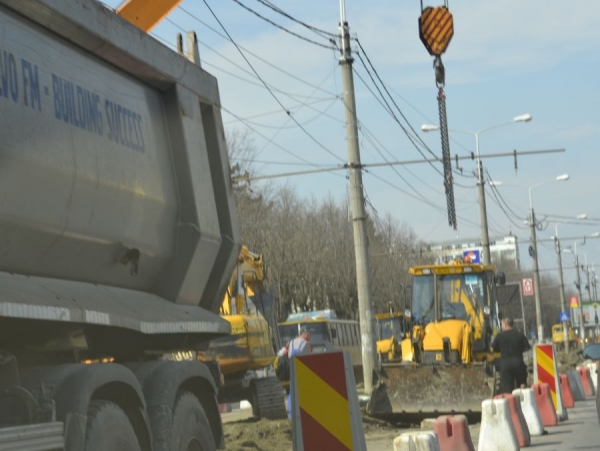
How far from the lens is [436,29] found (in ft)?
47.0

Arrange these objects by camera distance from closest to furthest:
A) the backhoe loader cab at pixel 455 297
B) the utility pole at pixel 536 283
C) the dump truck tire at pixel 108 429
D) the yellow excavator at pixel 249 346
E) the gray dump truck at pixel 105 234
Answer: the gray dump truck at pixel 105 234
the dump truck tire at pixel 108 429
the yellow excavator at pixel 249 346
the backhoe loader cab at pixel 455 297
the utility pole at pixel 536 283

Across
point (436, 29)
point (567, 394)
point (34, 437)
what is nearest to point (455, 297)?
point (567, 394)

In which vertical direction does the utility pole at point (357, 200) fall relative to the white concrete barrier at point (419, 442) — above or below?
above

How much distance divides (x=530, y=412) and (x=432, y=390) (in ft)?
13.0

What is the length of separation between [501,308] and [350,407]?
1780 centimetres

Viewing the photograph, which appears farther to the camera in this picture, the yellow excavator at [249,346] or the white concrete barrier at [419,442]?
the yellow excavator at [249,346]

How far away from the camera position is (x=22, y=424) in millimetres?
5988

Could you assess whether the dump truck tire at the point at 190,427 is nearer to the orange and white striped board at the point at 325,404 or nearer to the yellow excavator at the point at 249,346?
the orange and white striped board at the point at 325,404

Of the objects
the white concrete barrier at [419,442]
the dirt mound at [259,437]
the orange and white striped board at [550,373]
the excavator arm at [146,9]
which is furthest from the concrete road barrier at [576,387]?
the excavator arm at [146,9]

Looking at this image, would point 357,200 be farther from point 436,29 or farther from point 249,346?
point 436,29

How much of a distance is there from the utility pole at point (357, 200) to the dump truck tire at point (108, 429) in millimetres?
17377

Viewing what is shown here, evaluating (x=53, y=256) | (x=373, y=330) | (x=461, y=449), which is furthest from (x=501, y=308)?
(x=53, y=256)

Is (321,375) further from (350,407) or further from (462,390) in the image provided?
(462,390)

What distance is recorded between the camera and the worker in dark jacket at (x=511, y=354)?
63.7 feet
